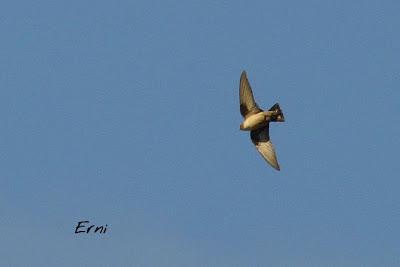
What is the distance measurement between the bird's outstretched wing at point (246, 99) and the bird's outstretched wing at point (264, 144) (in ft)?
3.45

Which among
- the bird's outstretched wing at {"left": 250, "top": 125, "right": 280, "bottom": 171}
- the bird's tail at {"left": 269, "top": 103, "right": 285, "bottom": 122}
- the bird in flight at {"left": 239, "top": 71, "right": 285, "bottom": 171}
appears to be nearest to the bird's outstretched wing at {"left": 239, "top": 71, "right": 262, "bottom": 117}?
the bird in flight at {"left": 239, "top": 71, "right": 285, "bottom": 171}

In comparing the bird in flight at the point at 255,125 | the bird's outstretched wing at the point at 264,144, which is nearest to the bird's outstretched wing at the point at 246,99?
the bird in flight at the point at 255,125

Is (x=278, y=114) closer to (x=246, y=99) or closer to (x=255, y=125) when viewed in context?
(x=255, y=125)

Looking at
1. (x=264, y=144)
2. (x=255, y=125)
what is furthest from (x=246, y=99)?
(x=264, y=144)

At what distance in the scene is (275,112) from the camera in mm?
58875

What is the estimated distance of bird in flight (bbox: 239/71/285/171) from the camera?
60.3m

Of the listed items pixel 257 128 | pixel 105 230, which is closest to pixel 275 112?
pixel 257 128

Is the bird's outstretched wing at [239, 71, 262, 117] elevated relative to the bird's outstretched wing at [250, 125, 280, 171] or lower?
elevated

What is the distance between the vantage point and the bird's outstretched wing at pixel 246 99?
199ft

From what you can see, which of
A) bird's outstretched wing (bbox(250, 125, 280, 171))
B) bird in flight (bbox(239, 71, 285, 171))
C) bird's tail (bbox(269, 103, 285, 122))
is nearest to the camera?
bird's tail (bbox(269, 103, 285, 122))

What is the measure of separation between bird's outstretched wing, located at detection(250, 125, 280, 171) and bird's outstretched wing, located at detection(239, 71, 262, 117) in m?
1.05

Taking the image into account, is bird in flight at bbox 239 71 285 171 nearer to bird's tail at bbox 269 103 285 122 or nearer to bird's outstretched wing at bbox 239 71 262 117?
bird's outstretched wing at bbox 239 71 262 117

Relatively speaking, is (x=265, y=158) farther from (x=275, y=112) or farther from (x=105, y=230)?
(x=105, y=230)

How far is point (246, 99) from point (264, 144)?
2373 mm
